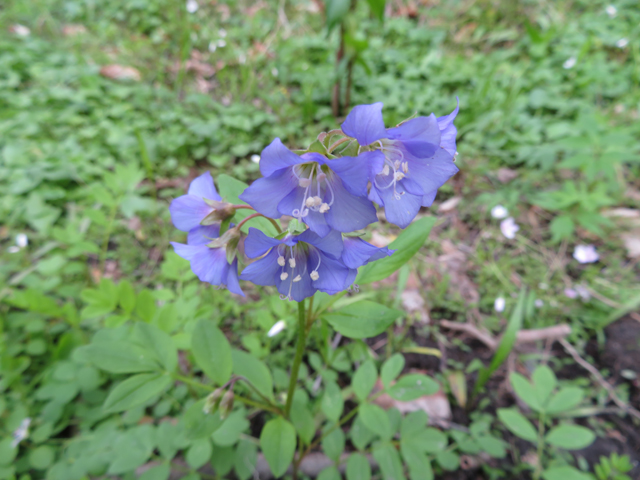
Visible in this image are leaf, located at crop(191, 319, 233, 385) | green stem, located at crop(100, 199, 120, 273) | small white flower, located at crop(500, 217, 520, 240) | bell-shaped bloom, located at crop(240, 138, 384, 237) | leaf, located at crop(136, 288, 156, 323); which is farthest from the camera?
small white flower, located at crop(500, 217, 520, 240)

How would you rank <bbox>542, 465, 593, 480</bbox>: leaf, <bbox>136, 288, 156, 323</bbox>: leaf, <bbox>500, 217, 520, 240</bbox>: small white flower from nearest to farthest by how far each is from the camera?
<bbox>542, 465, 593, 480</bbox>: leaf, <bbox>136, 288, 156, 323</bbox>: leaf, <bbox>500, 217, 520, 240</bbox>: small white flower

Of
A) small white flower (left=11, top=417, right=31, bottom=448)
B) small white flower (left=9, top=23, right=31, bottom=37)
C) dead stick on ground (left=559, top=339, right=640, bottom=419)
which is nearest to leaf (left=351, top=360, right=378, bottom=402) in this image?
dead stick on ground (left=559, top=339, right=640, bottom=419)

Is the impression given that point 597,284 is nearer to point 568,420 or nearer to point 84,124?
point 568,420

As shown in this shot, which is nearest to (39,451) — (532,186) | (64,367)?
(64,367)

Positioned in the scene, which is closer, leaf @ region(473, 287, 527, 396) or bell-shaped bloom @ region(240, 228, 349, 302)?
bell-shaped bloom @ region(240, 228, 349, 302)

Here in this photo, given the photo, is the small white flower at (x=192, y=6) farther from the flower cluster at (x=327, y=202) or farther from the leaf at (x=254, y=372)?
the leaf at (x=254, y=372)

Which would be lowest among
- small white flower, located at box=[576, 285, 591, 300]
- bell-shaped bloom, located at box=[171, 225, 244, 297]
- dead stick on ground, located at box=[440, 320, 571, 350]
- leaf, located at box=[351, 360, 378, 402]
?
dead stick on ground, located at box=[440, 320, 571, 350]

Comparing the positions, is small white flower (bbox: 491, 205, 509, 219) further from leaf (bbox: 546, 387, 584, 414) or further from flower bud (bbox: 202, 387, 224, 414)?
flower bud (bbox: 202, 387, 224, 414)

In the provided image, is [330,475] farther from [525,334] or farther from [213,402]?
[525,334]

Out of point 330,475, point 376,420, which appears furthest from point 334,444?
point 376,420
